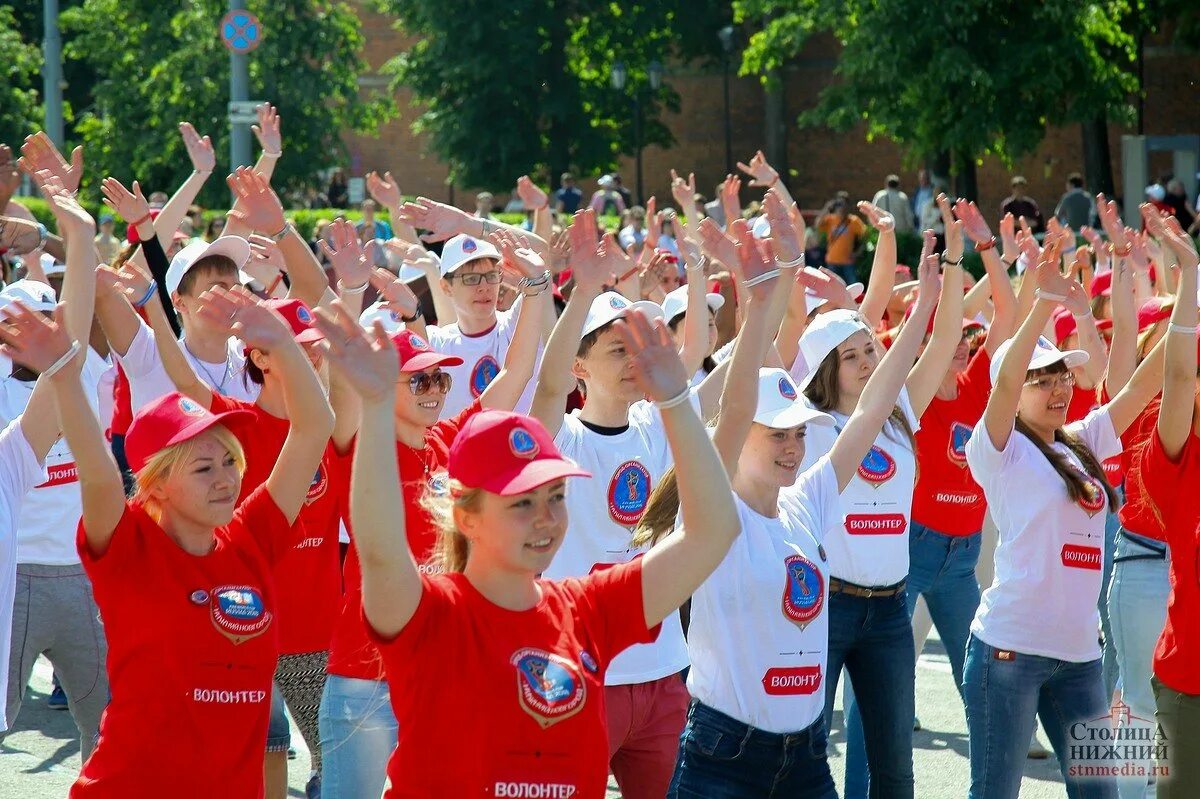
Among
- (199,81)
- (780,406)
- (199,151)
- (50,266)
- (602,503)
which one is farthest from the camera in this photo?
(199,81)

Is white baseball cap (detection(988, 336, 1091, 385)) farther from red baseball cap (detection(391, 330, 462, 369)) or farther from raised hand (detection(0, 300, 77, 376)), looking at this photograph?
raised hand (detection(0, 300, 77, 376))

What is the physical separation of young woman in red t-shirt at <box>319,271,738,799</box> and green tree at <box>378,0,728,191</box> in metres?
34.1

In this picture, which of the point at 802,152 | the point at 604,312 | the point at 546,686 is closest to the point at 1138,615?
the point at 604,312

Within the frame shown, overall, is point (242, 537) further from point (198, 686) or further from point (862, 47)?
point (862, 47)

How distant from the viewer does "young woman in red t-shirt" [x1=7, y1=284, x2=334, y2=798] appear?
3846 mm

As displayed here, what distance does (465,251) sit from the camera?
23.5 feet

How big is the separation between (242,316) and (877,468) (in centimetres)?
276

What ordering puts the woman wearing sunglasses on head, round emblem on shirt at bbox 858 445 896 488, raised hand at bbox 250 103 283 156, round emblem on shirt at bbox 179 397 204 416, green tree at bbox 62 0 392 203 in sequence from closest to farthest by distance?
round emblem on shirt at bbox 179 397 204 416 < the woman wearing sunglasses on head < round emblem on shirt at bbox 858 445 896 488 < raised hand at bbox 250 103 283 156 < green tree at bbox 62 0 392 203

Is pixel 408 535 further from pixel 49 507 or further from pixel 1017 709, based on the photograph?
pixel 1017 709

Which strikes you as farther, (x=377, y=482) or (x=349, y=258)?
(x=349, y=258)

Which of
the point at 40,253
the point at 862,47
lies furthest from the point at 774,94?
the point at 40,253

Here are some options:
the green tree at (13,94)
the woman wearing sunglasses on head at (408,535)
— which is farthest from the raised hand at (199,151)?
the green tree at (13,94)

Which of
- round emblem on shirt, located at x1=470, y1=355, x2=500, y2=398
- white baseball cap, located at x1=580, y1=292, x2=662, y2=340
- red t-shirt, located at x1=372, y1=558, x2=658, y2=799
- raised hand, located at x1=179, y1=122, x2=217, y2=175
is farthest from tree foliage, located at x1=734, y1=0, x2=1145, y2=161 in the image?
red t-shirt, located at x1=372, y1=558, x2=658, y2=799

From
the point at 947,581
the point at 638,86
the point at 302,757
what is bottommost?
the point at 302,757
